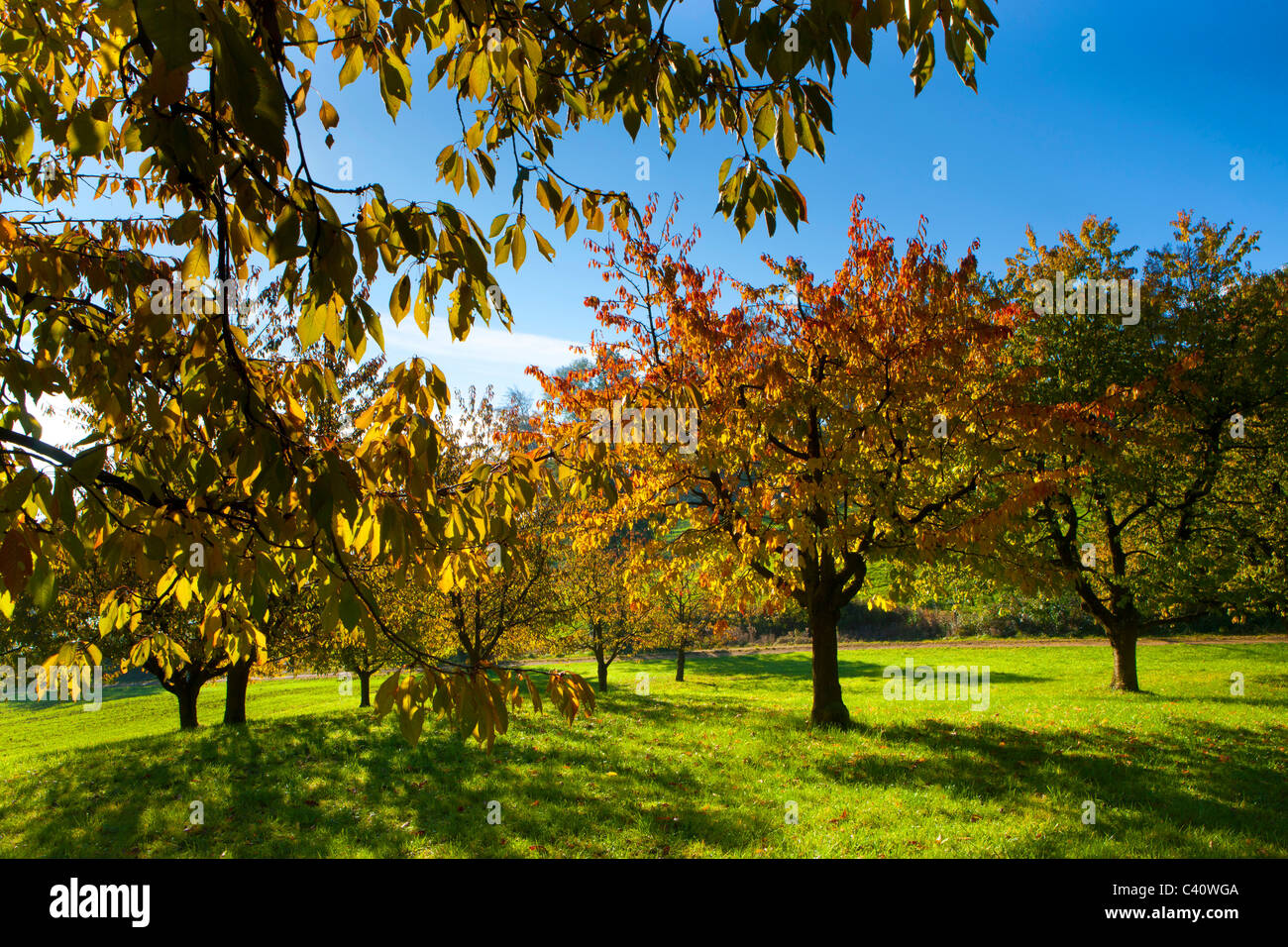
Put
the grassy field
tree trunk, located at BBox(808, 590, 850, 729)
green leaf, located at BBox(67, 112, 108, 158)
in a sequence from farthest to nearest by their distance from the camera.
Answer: tree trunk, located at BBox(808, 590, 850, 729), the grassy field, green leaf, located at BBox(67, 112, 108, 158)

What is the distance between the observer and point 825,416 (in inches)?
409

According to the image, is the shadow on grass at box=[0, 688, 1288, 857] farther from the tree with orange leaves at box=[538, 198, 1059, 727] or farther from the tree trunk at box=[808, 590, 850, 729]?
the tree with orange leaves at box=[538, 198, 1059, 727]

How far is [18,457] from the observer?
183 cm

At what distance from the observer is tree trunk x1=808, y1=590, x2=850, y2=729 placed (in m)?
12.1

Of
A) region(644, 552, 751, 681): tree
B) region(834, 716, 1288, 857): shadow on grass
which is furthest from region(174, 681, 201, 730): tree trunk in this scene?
region(834, 716, 1288, 857): shadow on grass

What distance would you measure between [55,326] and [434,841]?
5.65m

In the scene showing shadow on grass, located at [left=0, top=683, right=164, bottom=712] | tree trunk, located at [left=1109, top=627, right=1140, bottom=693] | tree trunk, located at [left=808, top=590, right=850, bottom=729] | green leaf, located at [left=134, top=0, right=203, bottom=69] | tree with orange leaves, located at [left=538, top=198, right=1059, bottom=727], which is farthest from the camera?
shadow on grass, located at [left=0, top=683, right=164, bottom=712]

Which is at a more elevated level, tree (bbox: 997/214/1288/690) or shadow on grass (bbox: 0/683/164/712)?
tree (bbox: 997/214/1288/690)

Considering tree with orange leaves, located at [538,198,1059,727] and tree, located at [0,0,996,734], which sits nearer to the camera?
tree, located at [0,0,996,734]

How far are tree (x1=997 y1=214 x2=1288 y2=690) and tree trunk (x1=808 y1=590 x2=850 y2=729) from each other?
4.74 metres
